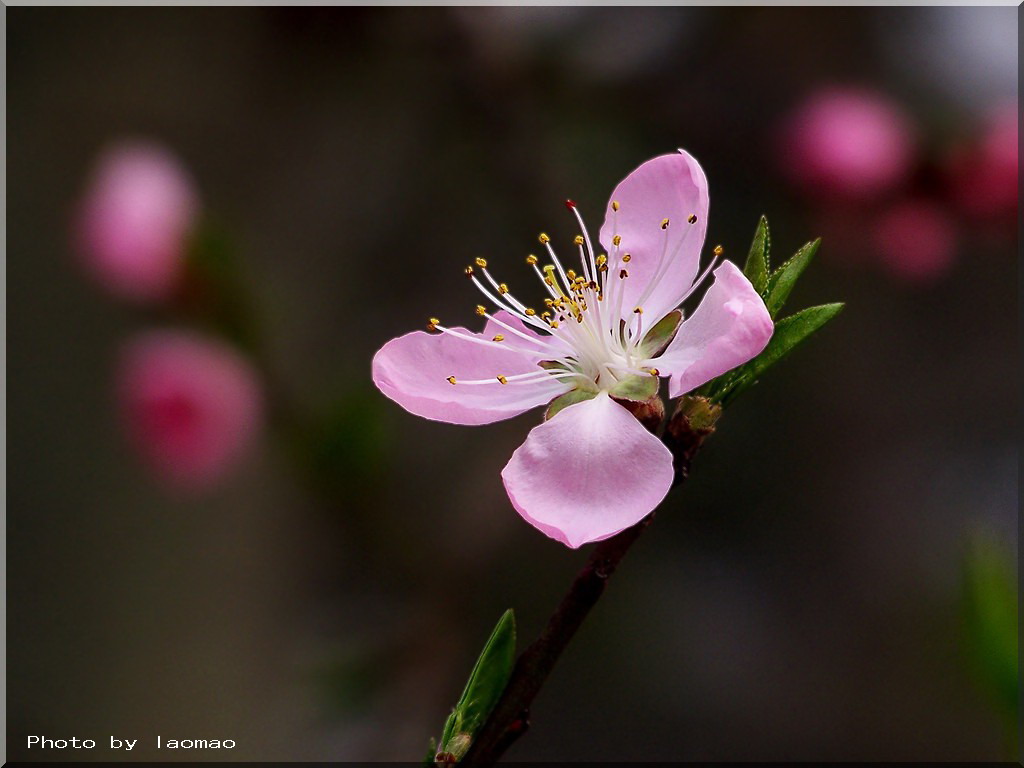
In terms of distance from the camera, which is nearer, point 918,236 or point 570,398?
point 570,398

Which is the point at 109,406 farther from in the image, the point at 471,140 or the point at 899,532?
the point at 899,532

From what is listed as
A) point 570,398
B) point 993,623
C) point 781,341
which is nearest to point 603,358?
point 570,398

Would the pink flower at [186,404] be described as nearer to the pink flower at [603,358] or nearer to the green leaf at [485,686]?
the pink flower at [603,358]

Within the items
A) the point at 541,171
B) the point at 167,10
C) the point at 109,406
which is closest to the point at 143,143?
the point at 167,10

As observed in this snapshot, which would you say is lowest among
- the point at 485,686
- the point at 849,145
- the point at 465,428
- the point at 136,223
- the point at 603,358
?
the point at 465,428

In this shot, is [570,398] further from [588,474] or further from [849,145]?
[849,145]

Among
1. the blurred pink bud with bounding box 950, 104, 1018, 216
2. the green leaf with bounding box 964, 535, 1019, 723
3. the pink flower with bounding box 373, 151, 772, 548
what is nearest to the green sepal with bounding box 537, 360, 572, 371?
the pink flower with bounding box 373, 151, 772, 548

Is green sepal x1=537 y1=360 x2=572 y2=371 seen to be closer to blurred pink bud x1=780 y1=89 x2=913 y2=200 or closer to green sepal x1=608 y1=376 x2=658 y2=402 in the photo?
green sepal x1=608 y1=376 x2=658 y2=402

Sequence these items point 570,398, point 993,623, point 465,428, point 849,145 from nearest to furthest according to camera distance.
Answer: point 570,398
point 993,623
point 849,145
point 465,428
